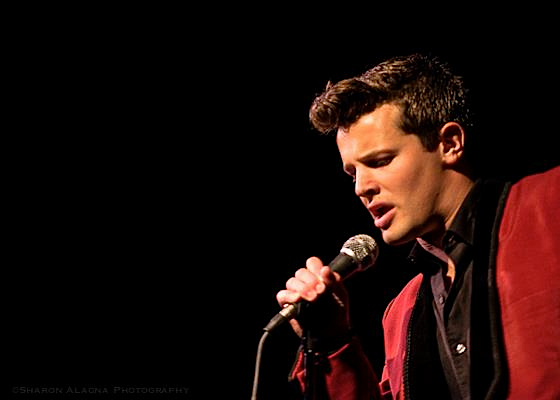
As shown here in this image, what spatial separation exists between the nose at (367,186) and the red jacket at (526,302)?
1.23ft

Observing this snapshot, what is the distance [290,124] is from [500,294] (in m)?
2.28

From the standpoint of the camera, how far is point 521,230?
1.59 metres

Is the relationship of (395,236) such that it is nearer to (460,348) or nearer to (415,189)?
(415,189)

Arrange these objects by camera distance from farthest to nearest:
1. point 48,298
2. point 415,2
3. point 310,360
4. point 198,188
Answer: point 198,188
point 48,298
point 415,2
point 310,360

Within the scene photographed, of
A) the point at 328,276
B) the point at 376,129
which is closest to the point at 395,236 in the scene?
the point at 376,129

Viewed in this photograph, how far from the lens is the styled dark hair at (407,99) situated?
76.2 inches

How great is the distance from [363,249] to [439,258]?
1.29 ft

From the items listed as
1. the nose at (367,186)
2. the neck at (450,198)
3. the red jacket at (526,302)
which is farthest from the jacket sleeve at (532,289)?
the nose at (367,186)

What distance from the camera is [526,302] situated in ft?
4.85

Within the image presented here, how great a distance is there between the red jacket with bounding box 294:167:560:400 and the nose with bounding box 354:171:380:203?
0.37 metres

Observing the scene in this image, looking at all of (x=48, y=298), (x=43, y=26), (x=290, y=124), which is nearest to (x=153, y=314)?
(x=48, y=298)

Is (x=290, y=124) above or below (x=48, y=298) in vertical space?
above

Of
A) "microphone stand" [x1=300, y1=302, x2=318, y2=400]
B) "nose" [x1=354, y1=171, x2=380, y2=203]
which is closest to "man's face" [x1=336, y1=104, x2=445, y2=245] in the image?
"nose" [x1=354, y1=171, x2=380, y2=203]

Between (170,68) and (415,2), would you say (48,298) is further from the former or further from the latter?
(415,2)
